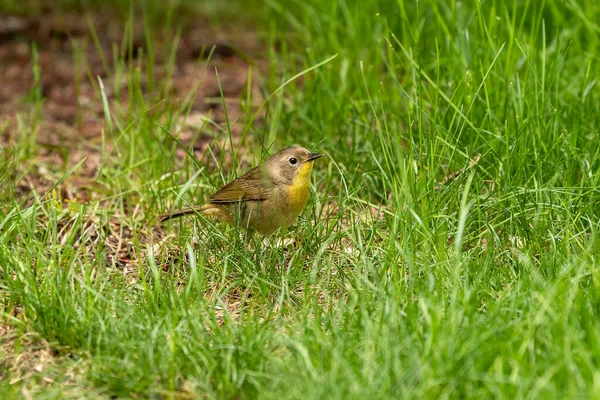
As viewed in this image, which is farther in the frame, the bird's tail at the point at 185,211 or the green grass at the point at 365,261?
the bird's tail at the point at 185,211

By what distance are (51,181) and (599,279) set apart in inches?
152

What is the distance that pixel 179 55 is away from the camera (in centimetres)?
941

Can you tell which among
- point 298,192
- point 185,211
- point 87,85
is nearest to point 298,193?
point 298,192

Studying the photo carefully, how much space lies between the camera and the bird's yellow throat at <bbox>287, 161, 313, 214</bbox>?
18.1ft

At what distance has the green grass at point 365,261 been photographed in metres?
3.73

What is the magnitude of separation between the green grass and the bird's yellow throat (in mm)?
103

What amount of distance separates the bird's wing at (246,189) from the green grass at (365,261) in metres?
0.23

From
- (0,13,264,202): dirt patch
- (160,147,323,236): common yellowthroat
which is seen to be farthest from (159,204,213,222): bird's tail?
(0,13,264,202): dirt patch

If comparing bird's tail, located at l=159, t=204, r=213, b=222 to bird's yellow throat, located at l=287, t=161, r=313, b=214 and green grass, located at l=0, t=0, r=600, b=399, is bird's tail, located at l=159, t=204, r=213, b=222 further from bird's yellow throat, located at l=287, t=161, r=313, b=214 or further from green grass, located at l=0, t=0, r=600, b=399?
bird's yellow throat, located at l=287, t=161, r=313, b=214

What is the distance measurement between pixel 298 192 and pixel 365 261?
96 cm

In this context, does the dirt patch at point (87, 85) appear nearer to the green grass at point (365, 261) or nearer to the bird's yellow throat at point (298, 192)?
the green grass at point (365, 261)

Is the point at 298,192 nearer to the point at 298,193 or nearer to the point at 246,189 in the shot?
the point at 298,193

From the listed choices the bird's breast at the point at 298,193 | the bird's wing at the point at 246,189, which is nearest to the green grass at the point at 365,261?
the bird's breast at the point at 298,193

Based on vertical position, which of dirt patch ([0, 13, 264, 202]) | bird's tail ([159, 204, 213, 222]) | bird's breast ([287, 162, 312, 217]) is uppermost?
bird's breast ([287, 162, 312, 217])
